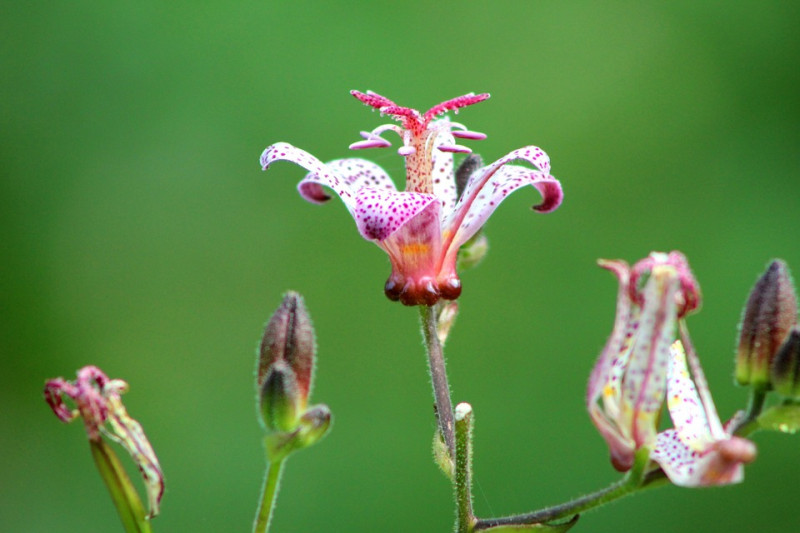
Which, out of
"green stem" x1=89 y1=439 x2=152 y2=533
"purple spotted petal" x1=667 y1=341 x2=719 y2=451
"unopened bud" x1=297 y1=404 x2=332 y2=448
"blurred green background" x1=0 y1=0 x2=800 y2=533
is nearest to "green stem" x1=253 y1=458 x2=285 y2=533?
"unopened bud" x1=297 y1=404 x2=332 y2=448

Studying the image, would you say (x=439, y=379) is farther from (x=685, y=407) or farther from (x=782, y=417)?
(x=782, y=417)

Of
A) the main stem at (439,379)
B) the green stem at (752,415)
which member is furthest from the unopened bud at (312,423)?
the green stem at (752,415)

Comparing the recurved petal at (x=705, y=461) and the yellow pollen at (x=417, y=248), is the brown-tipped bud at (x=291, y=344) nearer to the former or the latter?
the yellow pollen at (x=417, y=248)

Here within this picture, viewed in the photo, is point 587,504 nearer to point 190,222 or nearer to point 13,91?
point 190,222

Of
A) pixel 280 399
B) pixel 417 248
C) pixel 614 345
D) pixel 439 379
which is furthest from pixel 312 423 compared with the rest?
pixel 614 345

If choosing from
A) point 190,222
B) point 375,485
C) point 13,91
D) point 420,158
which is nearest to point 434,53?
point 190,222

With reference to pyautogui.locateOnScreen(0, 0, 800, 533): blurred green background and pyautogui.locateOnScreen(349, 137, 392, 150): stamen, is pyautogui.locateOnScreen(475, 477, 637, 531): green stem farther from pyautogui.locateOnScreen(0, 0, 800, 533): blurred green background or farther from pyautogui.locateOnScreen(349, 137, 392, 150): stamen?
pyautogui.locateOnScreen(0, 0, 800, 533): blurred green background
